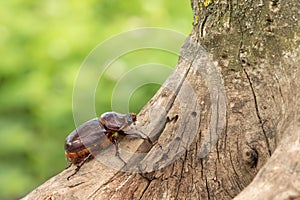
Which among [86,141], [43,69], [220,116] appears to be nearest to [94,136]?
[86,141]

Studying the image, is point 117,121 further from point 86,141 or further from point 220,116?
point 220,116

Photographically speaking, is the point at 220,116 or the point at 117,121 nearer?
the point at 220,116

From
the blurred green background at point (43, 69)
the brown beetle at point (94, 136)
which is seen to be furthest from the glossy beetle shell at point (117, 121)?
the blurred green background at point (43, 69)

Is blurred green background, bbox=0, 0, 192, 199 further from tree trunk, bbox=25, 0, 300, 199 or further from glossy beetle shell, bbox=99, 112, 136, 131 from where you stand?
tree trunk, bbox=25, 0, 300, 199

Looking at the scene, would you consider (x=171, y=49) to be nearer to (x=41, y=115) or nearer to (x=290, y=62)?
(x=290, y=62)

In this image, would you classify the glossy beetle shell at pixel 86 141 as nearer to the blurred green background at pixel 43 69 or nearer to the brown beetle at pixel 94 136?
the brown beetle at pixel 94 136

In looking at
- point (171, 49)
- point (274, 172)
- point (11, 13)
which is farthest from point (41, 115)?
point (274, 172)
